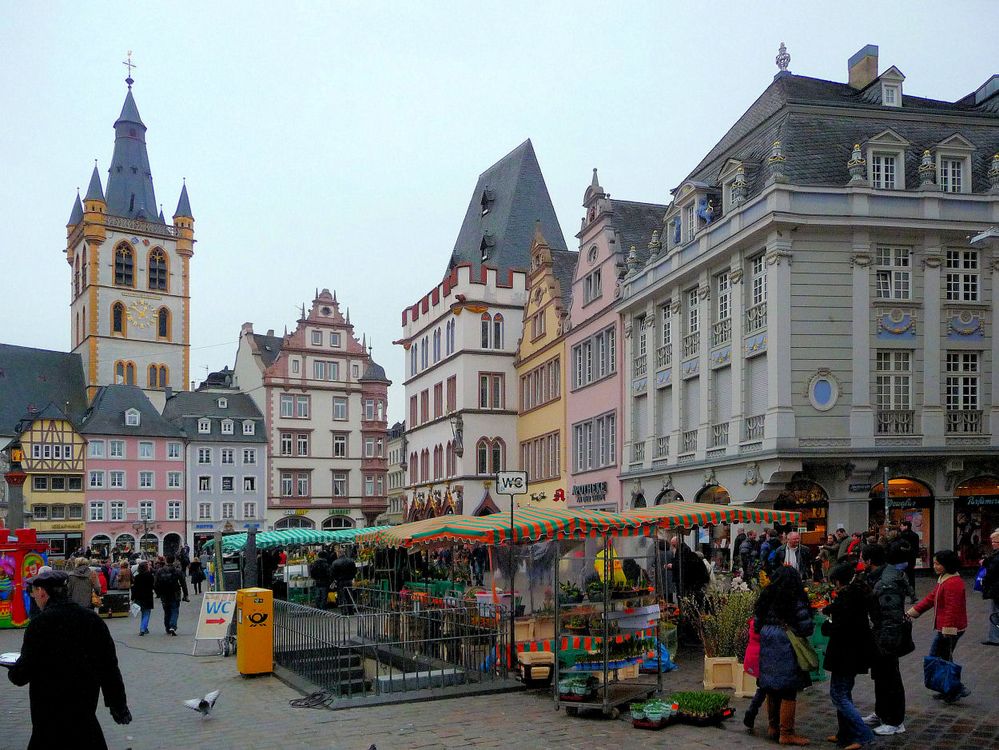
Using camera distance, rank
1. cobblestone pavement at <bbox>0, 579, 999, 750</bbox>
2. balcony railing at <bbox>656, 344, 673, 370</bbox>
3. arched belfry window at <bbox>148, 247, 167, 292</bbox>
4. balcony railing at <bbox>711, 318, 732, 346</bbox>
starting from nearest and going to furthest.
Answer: cobblestone pavement at <bbox>0, 579, 999, 750</bbox> < balcony railing at <bbox>711, 318, 732, 346</bbox> < balcony railing at <bbox>656, 344, 673, 370</bbox> < arched belfry window at <bbox>148, 247, 167, 292</bbox>

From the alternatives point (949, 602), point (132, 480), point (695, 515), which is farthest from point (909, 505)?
point (132, 480)

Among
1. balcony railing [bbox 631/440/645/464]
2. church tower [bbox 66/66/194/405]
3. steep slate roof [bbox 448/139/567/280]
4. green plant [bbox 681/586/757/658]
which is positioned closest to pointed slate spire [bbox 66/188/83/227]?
church tower [bbox 66/66/194/405]

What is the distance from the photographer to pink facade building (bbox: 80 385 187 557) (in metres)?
71.8

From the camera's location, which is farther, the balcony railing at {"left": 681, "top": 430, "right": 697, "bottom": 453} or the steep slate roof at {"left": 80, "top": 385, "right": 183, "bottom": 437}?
the steep slate roof at {"left": 80, "top": 385, "right": 183, "bottom": 437}

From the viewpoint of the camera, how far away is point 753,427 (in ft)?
95.2

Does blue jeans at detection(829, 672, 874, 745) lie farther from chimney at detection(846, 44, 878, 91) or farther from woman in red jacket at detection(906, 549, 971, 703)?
chimney at detection(846, 44, 878, 91)

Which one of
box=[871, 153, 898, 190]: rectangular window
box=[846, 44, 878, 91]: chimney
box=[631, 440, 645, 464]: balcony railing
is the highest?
box=[846, 44, 878, 91]: chimney

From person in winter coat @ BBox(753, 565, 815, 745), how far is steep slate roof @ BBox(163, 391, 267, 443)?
223ft

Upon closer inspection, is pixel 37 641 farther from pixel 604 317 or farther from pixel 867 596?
pixel 604 317

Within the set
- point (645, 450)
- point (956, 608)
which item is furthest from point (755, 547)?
point (956, 608)

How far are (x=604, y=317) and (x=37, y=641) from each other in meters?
33.0

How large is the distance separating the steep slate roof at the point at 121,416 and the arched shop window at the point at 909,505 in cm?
5650

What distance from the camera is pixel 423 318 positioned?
186ft

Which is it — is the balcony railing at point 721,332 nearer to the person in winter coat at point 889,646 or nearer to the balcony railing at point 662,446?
the balcony railing at point 662,446
